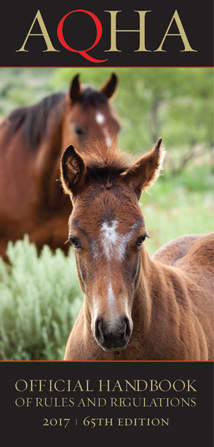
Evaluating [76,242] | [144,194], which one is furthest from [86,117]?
[144,194]

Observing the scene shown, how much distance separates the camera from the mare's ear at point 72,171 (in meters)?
2.35

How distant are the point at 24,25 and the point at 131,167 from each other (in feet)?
4.66

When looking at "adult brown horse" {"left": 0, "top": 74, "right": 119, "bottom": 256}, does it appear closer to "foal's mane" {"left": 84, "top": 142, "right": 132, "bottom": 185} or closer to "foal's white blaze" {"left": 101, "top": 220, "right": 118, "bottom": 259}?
"foal's mane" {"left": 84, "top": 142, "right": 132, "bottom": 185}

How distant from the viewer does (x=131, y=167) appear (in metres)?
2.40

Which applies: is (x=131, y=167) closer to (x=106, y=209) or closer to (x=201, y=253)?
(x=106, y=209)

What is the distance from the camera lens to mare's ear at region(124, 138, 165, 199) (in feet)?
7.86

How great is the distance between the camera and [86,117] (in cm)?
516

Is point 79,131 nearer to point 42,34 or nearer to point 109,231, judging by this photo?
point 42,34

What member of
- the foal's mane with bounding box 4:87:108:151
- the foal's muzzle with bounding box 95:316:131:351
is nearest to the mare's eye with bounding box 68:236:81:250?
the foal's muzzle with bounding box 95:316:131:351

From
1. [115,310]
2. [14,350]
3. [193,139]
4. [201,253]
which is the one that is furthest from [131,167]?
[193,139]

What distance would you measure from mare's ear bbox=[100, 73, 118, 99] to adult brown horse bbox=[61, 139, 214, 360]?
3.19m

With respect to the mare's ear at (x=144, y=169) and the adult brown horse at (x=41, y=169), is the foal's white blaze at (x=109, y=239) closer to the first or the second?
the mare's ear at (x=144, y=169)

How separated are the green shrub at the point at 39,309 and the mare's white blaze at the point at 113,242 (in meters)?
1.98

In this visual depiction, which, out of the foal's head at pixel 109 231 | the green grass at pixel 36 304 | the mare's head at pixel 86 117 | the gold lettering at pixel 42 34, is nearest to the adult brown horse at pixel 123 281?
the foal's head at pixel 109 231
